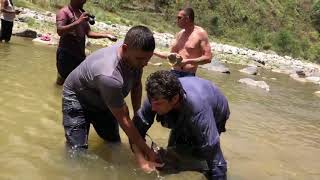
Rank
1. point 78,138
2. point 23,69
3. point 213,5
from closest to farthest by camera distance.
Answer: point 78,138
point 23,69
point 213,5

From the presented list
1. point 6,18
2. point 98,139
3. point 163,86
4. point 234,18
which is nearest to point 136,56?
point 163,86

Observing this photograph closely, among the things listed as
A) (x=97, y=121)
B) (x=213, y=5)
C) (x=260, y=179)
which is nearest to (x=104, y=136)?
(x=97, y=121)

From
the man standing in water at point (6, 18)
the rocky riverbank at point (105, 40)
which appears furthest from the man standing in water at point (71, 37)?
the rocky riverbank at point (105, 40)

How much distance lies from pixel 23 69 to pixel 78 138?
4.22 metres

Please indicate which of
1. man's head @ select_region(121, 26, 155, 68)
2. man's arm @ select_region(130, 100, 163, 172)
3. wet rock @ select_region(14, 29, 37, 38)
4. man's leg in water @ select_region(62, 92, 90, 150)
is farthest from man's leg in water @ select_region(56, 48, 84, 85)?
wet rock @ select_region(14, 29, 37, 38)

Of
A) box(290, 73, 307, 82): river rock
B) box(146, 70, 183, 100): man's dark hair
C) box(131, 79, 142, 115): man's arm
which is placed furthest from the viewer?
box(290, 73, 307, 82): river rock

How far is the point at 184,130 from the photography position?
4.29m

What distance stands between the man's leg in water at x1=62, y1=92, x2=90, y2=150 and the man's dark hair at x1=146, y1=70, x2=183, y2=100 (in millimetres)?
1143

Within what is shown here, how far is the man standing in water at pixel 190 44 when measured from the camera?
6.53 m

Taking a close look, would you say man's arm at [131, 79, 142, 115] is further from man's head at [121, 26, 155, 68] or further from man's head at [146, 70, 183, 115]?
man's head at [146, 70, 183, 115]

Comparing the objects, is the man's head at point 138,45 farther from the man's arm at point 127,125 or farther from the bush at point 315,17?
the bush at point 315,17

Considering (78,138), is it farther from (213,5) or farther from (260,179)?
(213,5)

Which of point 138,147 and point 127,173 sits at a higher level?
point 138,147

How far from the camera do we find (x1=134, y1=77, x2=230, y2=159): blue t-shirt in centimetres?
394
